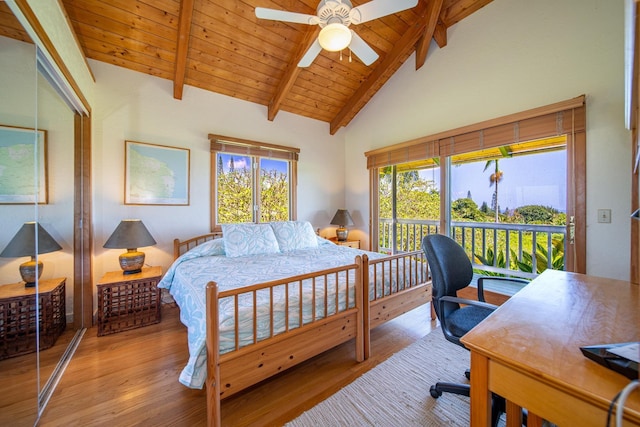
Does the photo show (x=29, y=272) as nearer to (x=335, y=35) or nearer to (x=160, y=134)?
(x=160, y=134)

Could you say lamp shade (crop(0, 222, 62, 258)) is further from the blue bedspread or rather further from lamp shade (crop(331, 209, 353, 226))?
lamp shade (crop(331, 209, 353, 226))

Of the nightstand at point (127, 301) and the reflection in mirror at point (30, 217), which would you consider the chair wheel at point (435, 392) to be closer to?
the reflection in mirror at point (30, 217)

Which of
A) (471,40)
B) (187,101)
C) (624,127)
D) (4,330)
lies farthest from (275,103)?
(624,127)

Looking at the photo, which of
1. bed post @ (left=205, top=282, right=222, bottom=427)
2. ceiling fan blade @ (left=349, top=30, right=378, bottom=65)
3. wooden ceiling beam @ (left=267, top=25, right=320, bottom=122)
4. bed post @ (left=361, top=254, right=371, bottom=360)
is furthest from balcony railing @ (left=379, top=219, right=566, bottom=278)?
bed post @ (left=205, top=282, right=222, bottom=427)

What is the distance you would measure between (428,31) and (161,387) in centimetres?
445

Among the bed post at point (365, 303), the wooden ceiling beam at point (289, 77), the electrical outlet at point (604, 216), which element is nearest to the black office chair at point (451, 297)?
the bed post at point (365, 303)

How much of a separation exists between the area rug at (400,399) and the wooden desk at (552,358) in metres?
0.69

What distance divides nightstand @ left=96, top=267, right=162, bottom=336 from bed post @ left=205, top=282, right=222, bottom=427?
1720mm

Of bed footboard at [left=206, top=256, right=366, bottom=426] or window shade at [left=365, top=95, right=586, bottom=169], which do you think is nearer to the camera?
bed footboard at [left=206, top=256, right=366, bottom=426]

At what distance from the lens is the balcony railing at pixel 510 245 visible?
2812 mm

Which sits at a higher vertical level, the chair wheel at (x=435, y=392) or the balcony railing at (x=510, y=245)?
the balcony railing at (x=510, y=245)

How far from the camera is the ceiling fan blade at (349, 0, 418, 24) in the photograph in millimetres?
1755

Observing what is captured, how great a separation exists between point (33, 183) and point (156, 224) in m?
1.41

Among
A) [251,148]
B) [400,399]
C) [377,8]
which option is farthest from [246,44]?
[400,399]
